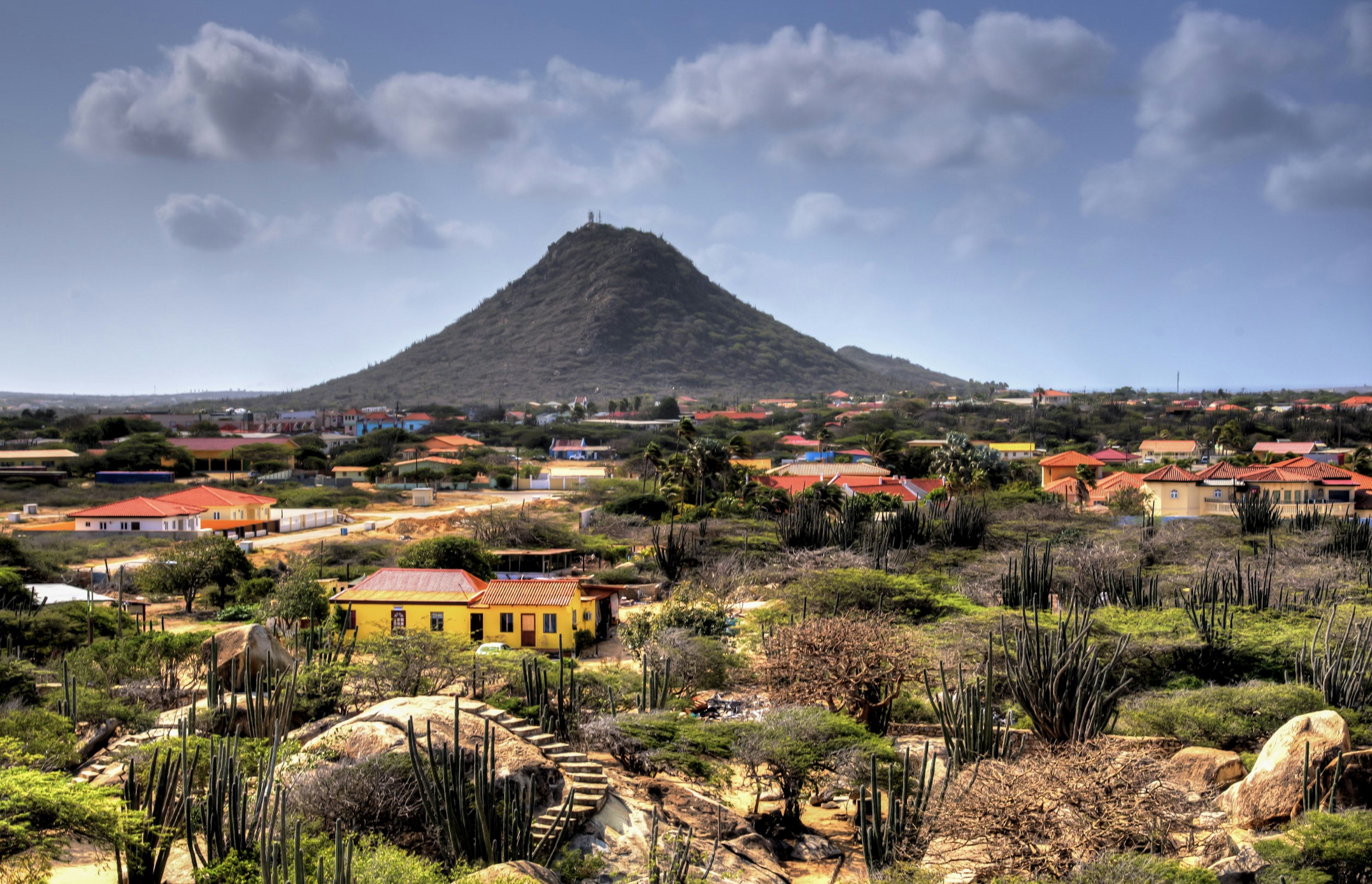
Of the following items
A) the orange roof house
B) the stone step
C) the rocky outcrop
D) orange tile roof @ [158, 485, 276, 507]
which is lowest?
the stone step

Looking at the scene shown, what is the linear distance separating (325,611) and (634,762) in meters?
15.8

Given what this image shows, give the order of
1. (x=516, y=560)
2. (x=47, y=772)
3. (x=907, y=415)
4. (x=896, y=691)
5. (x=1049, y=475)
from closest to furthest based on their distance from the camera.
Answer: (x=47, y=772) < (x=896, y=691) < (x=516, y=560) < (x=1049, y=475) < (x=907, y=415)

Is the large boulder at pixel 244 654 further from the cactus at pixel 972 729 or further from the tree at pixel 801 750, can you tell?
the cactus at pixel 972 729

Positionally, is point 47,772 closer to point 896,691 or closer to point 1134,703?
point 896,691

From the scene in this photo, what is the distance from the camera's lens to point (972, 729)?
15.5 meters

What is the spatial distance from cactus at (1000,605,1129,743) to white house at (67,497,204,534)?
40.9 metres

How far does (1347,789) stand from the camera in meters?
14.3

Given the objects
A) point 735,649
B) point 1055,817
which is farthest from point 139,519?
point 1055,817

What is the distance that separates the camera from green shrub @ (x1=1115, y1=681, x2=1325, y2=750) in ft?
58.6

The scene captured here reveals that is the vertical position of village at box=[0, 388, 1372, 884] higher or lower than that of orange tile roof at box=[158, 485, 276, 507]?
lower

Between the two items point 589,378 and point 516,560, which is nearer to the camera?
point 516,560

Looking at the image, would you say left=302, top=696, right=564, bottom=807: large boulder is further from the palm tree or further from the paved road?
the palm tree

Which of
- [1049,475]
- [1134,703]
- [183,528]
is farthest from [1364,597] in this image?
[183,528]

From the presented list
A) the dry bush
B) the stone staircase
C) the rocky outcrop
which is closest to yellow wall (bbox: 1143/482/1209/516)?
the dry bush
